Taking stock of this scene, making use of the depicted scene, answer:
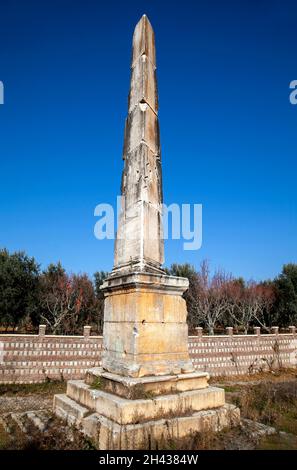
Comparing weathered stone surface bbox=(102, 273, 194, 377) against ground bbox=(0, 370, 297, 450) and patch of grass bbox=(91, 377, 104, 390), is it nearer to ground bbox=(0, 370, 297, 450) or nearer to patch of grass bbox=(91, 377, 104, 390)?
patch of grass bbox=(91, 377, 104, 390)

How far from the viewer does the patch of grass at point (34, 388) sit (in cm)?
1089

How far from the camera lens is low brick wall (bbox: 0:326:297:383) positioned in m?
12.7

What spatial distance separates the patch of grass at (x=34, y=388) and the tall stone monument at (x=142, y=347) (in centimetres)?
706

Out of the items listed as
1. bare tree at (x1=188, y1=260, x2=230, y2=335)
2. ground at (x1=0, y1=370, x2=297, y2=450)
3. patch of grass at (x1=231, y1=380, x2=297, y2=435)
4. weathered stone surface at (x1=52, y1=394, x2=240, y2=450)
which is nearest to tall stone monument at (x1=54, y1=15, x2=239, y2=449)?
weathered stone surface at (x1=52, y1=394, x2=240, y2=450)

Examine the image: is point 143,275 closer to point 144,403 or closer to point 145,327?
point 145,327

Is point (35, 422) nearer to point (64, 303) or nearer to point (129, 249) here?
point (129, 249)

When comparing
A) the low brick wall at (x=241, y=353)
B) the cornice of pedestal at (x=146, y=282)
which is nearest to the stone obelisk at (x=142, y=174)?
the cornice of pedestal at (x=146, y=282)

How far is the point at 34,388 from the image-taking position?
38.2ft

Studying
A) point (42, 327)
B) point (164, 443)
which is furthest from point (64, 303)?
point (164, 443)

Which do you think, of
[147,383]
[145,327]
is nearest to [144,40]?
[145,327]

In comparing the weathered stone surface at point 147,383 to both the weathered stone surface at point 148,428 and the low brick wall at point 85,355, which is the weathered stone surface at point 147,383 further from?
the low brick wall at point 85,355

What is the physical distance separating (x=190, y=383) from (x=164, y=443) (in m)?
1.12
